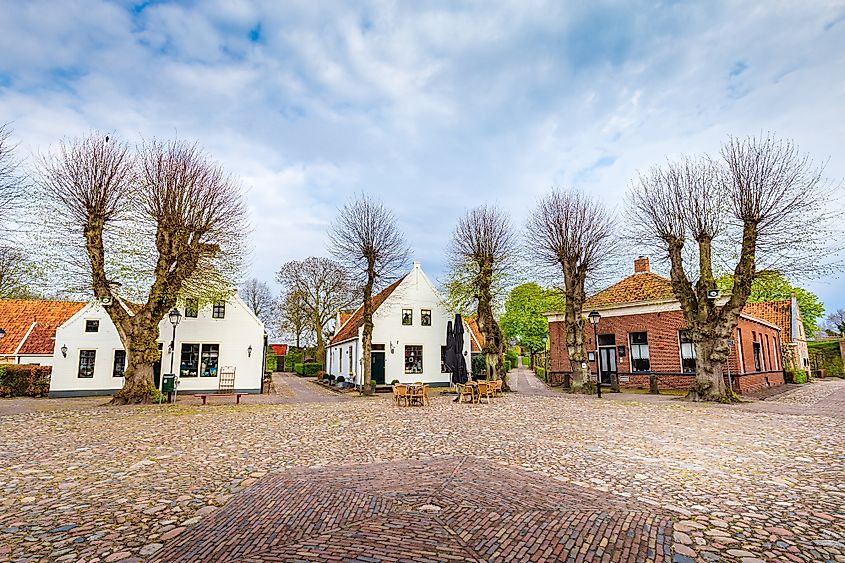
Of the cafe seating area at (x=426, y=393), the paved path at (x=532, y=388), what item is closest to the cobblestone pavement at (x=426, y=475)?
the cafe seating area at (x=426, y=393)

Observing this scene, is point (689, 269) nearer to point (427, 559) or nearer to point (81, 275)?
point (427, 559)

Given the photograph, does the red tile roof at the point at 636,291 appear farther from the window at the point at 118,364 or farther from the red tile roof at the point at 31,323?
the red tile roof at the point at 31,323

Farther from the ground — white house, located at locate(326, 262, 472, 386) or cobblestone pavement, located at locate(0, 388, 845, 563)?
white house, located at locate(326, 262, 472, 386)

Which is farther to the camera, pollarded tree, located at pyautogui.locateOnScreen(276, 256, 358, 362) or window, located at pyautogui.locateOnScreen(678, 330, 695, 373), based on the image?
pollarded tree, located at pyautogui.locateOnScreen(276, 256, 358, 362)

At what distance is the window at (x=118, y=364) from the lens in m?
22.6

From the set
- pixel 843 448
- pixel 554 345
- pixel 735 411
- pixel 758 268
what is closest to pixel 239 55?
pixel 843 448

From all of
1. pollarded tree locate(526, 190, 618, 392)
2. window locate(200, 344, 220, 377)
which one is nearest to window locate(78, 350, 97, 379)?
window locate(200, 344, 220, 377)

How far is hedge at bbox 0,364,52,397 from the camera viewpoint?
20656 mm

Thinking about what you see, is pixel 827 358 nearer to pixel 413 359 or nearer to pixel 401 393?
pixel 413 359

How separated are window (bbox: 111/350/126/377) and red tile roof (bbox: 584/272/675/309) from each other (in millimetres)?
24297

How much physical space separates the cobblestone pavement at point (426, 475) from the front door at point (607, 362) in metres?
11.8

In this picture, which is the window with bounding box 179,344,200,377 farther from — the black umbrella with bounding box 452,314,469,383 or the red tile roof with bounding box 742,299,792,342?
the red tile roof with bounding box 742,299,792,342

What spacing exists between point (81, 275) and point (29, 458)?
11594 millimetres

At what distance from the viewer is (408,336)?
2741cm
